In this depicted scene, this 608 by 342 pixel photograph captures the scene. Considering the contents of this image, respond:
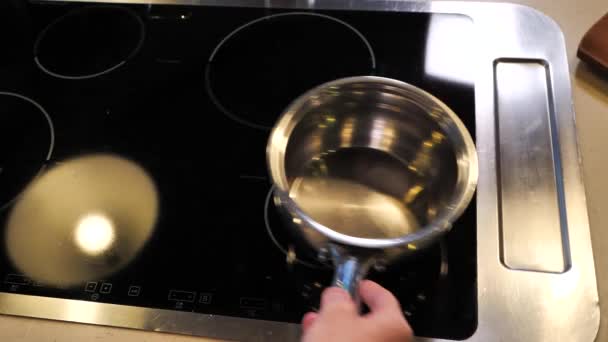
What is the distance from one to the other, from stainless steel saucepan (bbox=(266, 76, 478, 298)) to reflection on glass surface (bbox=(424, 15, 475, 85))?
12cm

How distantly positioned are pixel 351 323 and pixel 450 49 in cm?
40

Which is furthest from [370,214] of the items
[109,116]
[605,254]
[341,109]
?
[109,116]

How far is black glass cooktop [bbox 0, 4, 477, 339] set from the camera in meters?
0.45

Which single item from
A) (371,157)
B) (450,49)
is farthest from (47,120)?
(450,49)

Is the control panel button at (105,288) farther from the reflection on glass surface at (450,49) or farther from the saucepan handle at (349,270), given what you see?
the reflection on glass surface at (450,49)

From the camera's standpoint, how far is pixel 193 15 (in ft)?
2.24

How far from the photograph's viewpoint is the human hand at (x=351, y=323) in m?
0.35

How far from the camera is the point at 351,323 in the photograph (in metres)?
0.35

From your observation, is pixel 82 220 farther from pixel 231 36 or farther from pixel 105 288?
pixel 231 36

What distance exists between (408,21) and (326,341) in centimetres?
45

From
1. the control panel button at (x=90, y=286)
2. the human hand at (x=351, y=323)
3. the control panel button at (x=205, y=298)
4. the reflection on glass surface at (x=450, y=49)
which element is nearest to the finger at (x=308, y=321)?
the human hand at (x=351, y=323)

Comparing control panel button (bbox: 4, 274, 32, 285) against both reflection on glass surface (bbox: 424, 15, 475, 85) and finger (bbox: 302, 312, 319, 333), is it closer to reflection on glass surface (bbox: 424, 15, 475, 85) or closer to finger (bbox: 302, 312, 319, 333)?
finger (bbox: 302, 312, 319, 333)

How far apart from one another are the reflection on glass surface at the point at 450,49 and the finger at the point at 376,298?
0.30m

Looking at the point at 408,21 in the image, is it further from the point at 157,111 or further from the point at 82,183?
the point at 82,183
